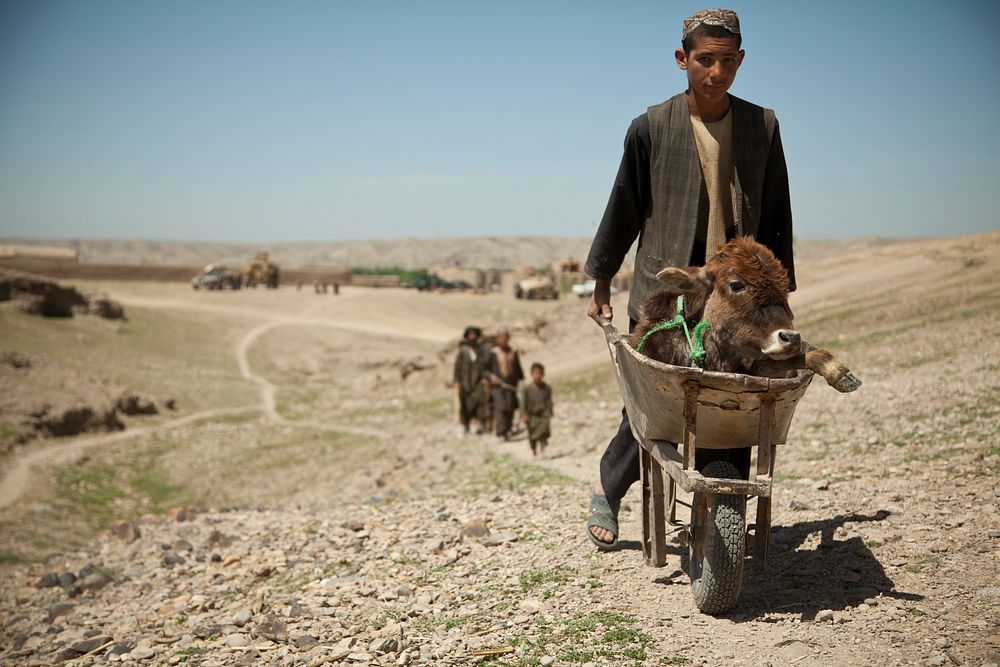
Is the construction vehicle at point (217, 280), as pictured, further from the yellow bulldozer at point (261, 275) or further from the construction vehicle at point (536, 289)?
the construction vehicle at point (536, 289)

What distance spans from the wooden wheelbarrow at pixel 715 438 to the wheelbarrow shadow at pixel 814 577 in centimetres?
25

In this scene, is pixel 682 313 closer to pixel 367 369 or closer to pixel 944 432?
pixel 944 432

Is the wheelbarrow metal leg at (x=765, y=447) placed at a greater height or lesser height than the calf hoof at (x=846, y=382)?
lesser

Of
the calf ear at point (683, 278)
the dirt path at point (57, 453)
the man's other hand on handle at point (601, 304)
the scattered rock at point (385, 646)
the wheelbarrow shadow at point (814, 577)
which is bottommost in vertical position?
the dirt path at point (57, 453)

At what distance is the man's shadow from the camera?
392cm

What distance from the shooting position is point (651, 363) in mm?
3543

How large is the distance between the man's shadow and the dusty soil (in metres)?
0.02

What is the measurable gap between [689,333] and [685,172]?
834 millimetres

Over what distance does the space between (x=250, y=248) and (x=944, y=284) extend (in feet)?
620

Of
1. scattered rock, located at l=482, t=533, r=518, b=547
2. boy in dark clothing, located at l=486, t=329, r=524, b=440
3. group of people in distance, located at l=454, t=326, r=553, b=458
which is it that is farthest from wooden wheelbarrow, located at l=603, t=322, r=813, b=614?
boy in dark clothing, located at l=486, t=329, r=524, b=440

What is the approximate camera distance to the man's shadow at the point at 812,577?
3916 mm

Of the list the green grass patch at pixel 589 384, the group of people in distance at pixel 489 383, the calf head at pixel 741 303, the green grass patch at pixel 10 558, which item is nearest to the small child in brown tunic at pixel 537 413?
the group of people in distance at pixel 489 383

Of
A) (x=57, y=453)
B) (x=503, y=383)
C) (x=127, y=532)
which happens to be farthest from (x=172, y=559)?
(x=57, y=453)

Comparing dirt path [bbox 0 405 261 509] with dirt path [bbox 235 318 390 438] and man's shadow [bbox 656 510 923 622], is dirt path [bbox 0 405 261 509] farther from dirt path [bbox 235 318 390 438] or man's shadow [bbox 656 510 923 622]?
man's shadow [bbox 656 510 923 622]
